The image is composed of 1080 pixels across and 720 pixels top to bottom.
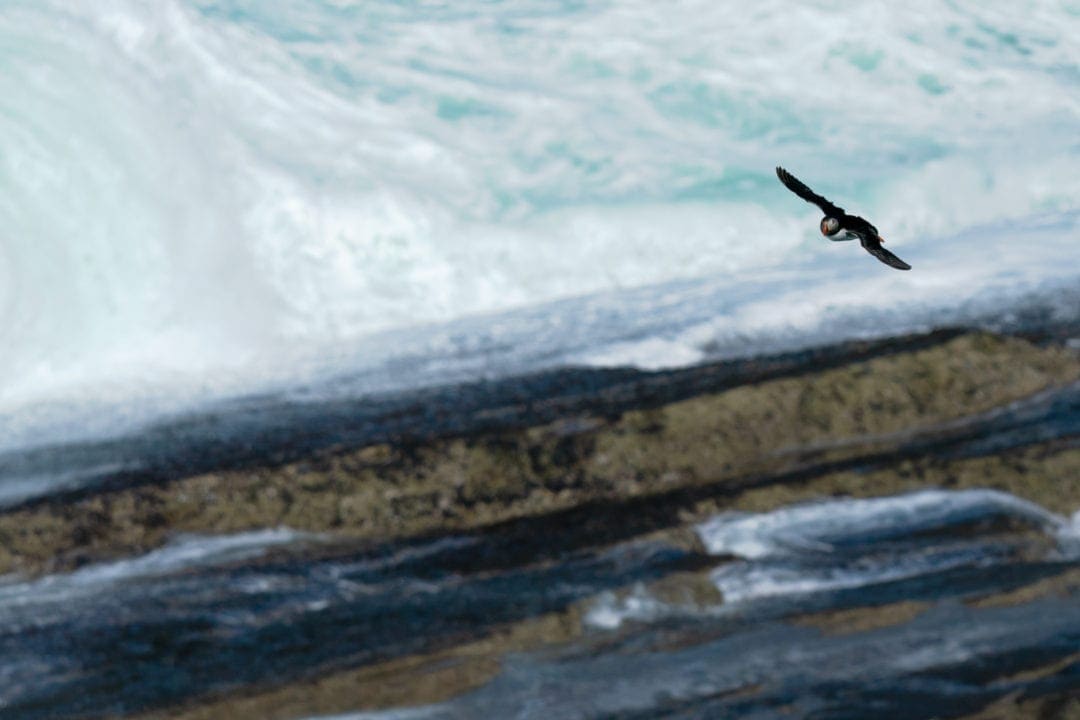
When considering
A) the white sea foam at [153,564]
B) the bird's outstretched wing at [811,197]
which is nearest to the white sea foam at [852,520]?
the white sea foam at [153,564]

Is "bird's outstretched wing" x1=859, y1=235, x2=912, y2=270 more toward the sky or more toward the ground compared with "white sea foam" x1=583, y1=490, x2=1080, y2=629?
more toward the sky

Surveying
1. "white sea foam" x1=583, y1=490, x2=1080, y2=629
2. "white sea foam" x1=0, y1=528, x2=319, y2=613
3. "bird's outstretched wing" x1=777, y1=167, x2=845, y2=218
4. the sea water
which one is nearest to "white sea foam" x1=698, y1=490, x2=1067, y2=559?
"white sea foam" x1=583, y1=490, x2=1080, y2=629

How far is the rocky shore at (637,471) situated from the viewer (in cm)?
628

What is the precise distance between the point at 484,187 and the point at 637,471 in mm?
4000

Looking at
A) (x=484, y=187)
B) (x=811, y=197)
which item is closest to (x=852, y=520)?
(x=811, y=197)

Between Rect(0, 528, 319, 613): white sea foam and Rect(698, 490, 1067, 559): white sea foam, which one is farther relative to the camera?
Rect(0, 528, 319, 613): white sea foam

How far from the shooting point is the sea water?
8.31 meters

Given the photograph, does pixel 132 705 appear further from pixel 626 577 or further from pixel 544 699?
pixel 626 577

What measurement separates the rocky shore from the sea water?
2.97ft

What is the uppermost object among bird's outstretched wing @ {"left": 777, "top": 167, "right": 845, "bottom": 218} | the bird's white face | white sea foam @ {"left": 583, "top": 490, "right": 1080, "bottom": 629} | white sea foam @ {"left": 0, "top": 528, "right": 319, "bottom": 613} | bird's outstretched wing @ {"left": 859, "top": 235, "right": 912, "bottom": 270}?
bird's outstretched wing @ {"left": 777, "top": 167, "right": 845, "bottom": 218}

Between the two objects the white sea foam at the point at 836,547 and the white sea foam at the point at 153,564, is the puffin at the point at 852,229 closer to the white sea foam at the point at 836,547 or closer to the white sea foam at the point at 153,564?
the white sea foam at the point at 836,547

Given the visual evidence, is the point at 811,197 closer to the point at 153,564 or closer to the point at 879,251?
the point at 879,251

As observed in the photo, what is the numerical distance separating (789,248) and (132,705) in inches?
227

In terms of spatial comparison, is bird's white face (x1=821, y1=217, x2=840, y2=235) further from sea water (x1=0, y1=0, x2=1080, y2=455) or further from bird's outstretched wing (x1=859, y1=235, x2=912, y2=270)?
sea water (x1=0, y1=0, x2=1080, y2=455)
